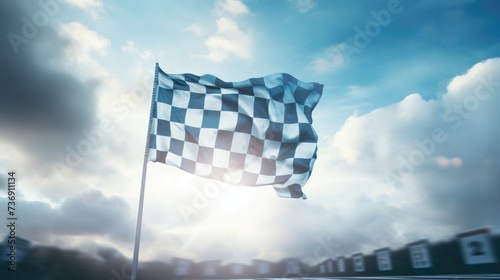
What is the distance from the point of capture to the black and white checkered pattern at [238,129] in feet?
15.6

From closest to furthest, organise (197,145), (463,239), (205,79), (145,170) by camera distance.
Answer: (145,170) < (197,145) < (205,79) < (463,239)

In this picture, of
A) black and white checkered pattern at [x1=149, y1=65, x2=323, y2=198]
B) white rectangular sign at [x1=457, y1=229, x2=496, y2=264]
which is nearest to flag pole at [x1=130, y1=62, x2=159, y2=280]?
black and white checkered pattern at [x1=149, y1=65, x2=323, y2=198]

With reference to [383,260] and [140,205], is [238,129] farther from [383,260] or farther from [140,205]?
[383,260]

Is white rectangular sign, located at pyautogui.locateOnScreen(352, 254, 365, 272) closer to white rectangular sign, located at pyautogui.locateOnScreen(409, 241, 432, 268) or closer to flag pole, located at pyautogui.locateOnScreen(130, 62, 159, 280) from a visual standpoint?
white rectangular sign, located at pyautogui.locateOnScreen(409, 241, 432, 268)

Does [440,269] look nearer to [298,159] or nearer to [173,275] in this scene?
[298,159]

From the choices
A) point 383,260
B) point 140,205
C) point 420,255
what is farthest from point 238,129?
point 383,260


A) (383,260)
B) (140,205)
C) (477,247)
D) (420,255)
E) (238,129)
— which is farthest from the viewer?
(383,260)

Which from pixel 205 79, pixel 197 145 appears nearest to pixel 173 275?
pixel 197 145

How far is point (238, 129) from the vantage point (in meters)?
5.19

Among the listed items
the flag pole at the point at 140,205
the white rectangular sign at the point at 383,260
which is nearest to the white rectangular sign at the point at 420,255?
the white rectangular sign at the point at 383,260

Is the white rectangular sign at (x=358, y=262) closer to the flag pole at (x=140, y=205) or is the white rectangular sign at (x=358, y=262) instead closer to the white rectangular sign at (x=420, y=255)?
the white rectangular sign at (x=420, y=255)

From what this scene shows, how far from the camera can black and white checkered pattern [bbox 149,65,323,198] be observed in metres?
4.75

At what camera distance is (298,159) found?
5.38m

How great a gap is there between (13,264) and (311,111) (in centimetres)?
569
